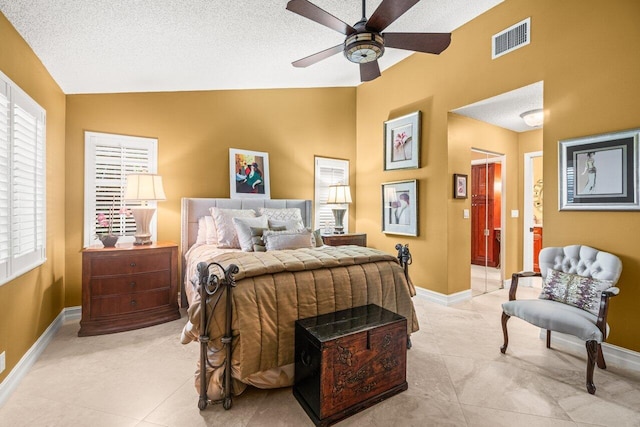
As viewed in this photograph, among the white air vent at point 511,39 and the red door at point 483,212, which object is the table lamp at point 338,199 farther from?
the white air vent at point 511,39

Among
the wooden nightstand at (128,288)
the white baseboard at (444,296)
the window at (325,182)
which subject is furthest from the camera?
the window at (325,182)

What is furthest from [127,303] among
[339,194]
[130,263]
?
[339,194]

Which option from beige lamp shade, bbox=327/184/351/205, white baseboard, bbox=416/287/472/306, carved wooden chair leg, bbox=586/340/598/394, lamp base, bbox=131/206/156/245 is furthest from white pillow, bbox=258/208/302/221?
carved wooden chair leg, bbox=586/340/598/394

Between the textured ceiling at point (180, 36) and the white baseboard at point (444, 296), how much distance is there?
3454 mm

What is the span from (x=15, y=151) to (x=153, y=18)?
4.90 ft

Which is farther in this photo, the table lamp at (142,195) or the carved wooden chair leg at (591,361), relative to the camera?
the table lamp at (142,195)

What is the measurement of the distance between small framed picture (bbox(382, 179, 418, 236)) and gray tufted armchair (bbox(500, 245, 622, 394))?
1.74 metres

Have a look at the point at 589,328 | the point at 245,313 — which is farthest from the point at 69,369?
the point at 589,328

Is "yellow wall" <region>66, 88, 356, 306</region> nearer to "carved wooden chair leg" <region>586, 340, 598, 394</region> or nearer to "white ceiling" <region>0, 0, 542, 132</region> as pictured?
"white ceiling" <region>0, 0, 542, 132</region>

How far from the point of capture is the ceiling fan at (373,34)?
198 cm

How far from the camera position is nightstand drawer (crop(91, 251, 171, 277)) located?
3.07 m

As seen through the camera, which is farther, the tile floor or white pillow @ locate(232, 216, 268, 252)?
white pillow @ locate(232, 216, 268, 252)

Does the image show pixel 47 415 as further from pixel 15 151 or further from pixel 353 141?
pixel 353 141

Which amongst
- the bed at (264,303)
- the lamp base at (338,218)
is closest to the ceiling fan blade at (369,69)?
the bed at (264,303)
